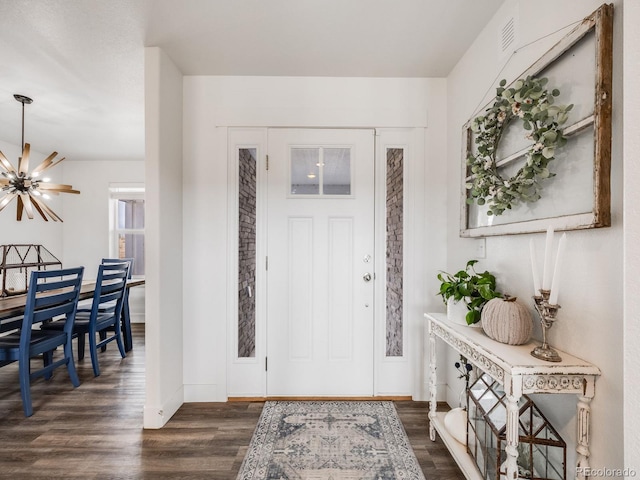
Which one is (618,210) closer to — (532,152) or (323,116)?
(532,152)

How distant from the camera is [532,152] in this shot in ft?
4.09

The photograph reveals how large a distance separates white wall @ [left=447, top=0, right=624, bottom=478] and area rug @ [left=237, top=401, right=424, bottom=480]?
883mm

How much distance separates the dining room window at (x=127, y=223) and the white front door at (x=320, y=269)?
3.44 metres

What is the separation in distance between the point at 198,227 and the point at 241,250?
0.38 m

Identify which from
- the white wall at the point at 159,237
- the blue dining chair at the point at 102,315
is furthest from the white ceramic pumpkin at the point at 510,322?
the blue dining chair at the point at 102,315

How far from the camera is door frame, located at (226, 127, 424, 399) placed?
241 cm

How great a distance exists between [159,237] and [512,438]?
212 cm

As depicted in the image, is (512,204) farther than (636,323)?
Yes

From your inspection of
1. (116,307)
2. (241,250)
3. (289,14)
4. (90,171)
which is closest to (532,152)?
(289,14)


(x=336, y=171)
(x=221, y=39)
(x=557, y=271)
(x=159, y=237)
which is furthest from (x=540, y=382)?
(x=221, y=39)

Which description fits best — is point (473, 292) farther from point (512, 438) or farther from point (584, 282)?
point (512, 438)

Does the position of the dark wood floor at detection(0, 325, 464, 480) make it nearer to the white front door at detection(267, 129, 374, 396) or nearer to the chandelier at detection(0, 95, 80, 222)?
the white front door at detection(267, 129, 374, 396)

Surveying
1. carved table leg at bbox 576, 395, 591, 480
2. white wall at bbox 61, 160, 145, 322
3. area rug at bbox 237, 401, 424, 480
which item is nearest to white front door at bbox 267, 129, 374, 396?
area rug at bbox 237, 401, 424, 480

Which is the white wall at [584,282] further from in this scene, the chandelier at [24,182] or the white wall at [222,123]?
the chandelier at [24,182]
